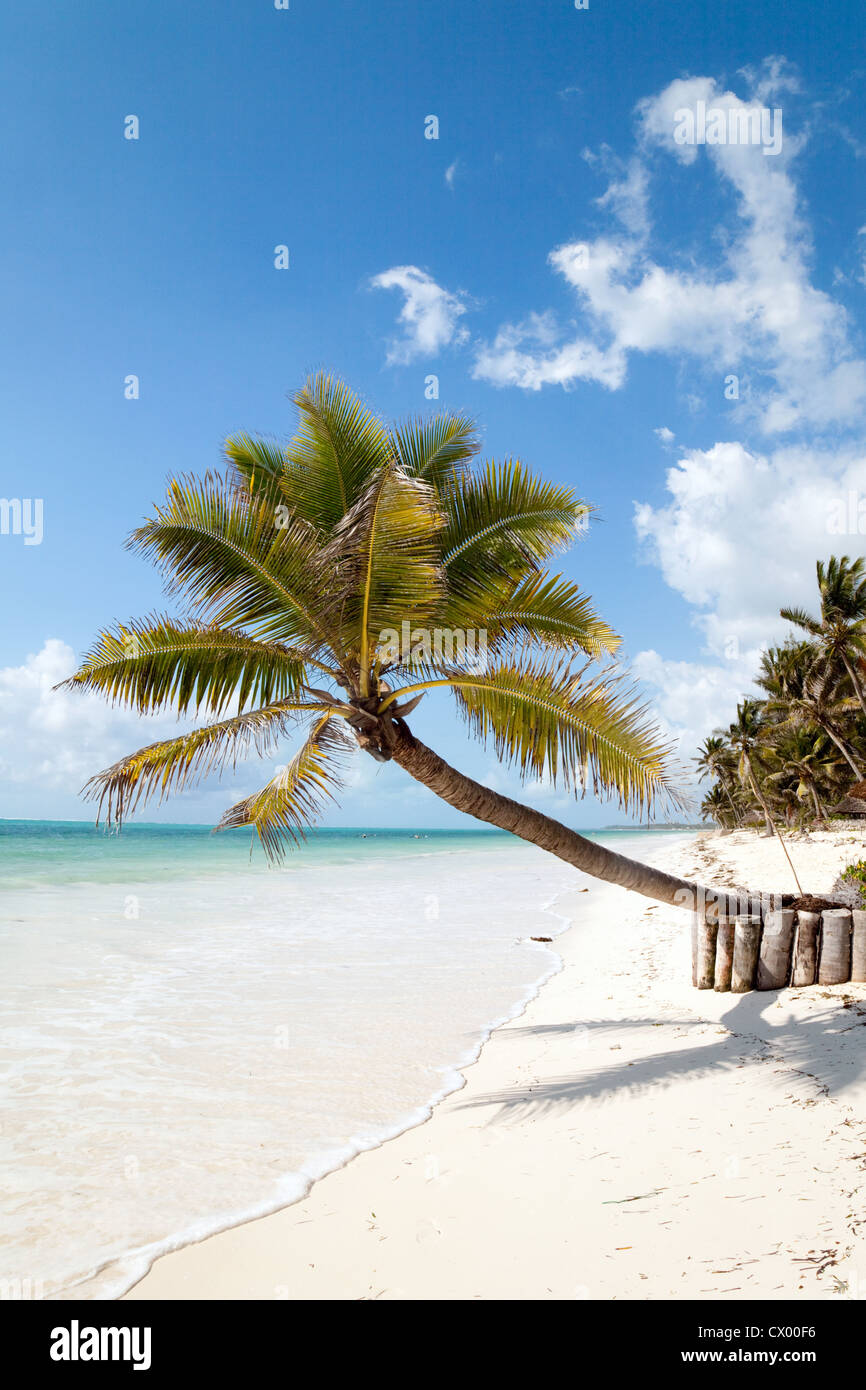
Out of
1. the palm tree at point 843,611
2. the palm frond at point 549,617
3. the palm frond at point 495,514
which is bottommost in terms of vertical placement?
the palm frond at point 549,617

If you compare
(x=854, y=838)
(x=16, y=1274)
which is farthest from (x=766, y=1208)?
(x=854, y=838)

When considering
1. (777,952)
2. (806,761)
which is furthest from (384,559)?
(806,761)

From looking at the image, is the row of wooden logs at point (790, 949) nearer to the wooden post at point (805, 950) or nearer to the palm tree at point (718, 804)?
the wooden post at point (805, 950)

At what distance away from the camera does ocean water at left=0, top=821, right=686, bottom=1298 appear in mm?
4523

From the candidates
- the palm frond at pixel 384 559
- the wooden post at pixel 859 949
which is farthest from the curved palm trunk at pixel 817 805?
the palm frond at pixel 384 559

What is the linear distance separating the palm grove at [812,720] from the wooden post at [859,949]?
13879 millimetres

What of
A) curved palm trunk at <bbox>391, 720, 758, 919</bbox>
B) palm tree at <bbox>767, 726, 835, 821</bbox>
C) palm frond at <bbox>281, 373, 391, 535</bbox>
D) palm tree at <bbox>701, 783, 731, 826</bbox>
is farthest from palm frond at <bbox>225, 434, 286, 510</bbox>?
palm tree at <bbox>701, 783, 731, 826</bbox>

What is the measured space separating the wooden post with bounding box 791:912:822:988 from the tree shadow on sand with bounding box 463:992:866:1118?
0.49m

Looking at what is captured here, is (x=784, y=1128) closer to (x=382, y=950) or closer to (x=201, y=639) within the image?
(x=201, y=639)

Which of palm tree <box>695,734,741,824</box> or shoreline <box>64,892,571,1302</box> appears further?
palm tree <box>695,734,741,824</box>

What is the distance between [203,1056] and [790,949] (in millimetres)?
5979

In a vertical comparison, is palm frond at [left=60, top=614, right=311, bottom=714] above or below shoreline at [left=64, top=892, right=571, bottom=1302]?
above

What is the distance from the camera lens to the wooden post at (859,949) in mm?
7642

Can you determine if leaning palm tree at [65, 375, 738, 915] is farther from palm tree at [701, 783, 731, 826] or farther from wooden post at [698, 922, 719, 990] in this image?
palm tree at [701, 783, 731, 826]
